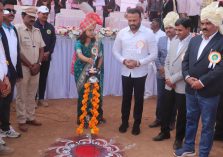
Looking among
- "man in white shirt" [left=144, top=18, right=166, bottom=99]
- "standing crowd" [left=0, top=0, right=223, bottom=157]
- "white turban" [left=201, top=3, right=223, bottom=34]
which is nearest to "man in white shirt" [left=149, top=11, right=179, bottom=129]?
"standing crowd" [left=0, top=0, right=223, bottom=157]

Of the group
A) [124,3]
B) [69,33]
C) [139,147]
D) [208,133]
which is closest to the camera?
[208,133]

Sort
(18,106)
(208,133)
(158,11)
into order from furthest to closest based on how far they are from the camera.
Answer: (158,11)
(18,106)
(208,133)

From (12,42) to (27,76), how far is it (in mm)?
658

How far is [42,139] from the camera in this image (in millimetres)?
4418

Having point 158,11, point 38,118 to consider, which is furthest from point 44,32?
point 158,11

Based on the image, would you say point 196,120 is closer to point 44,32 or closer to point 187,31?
point 187,31

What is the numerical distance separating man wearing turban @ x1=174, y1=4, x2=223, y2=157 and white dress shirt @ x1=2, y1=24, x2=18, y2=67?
220cm

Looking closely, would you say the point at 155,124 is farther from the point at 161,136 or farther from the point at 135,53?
the point at 135,53

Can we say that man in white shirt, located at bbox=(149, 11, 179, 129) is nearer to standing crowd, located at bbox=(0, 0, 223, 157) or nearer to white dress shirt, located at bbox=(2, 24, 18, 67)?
standing crowd, located at bbox=(0, 0, 223, 157)

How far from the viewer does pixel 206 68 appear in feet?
11.6

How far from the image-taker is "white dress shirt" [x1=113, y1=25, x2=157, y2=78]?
4.46m

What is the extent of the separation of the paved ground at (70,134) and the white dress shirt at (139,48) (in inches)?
38.1

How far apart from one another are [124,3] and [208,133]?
18.0 feet

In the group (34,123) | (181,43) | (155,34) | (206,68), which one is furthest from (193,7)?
(34,123)
